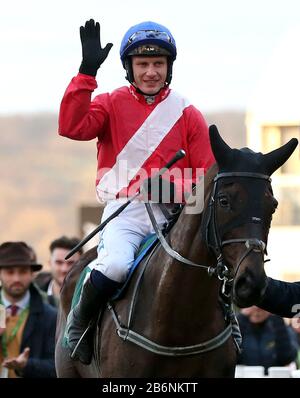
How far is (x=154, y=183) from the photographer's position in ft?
23.3

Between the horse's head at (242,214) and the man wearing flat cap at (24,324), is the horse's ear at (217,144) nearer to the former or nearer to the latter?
the horse's head at (242,214)

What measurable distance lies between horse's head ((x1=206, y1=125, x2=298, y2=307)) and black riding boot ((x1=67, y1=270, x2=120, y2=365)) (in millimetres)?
877

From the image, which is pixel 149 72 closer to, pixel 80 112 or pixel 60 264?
pixel 80 112

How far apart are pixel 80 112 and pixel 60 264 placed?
14.4ft

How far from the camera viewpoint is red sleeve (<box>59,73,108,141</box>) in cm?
708

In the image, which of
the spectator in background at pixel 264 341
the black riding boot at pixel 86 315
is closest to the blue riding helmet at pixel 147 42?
the black riding boot at pixel 86 315

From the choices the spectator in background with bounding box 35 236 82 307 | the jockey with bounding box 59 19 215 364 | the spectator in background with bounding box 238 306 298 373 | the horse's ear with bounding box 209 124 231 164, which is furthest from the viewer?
the spectator in background with bounding box 35 236 82 307

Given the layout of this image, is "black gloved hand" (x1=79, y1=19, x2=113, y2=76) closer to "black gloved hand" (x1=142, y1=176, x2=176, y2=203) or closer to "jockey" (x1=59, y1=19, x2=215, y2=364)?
"jockey" (x1=59, y1=19, x2=215, y2=364)

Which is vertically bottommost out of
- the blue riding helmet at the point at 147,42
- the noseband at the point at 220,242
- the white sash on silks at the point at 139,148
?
the noseband at the point at 220,242

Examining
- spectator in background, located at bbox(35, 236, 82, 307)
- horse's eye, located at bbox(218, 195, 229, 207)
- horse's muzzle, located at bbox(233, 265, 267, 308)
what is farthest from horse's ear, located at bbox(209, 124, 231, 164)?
spectator in background, located at bbox(35, 236, 82, 307)

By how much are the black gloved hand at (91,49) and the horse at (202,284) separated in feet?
3.34

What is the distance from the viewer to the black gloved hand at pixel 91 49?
7090mm

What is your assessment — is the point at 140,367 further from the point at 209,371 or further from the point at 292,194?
the point at 292,194

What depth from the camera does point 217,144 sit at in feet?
21.0
